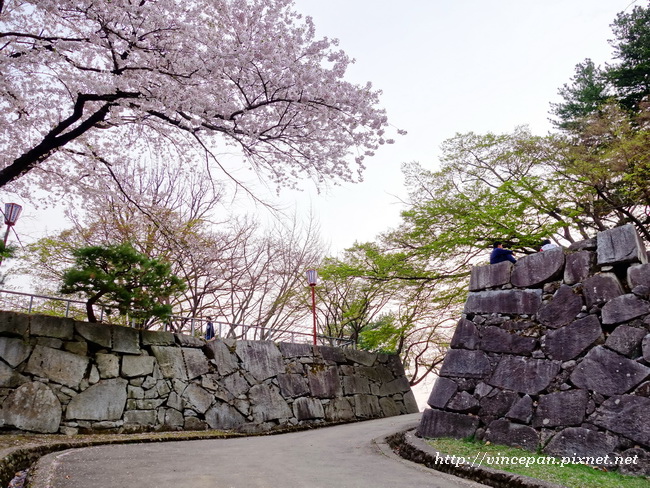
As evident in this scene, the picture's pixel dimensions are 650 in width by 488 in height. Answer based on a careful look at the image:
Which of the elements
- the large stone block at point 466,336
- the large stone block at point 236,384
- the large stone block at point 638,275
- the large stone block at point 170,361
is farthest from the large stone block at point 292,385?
the large stone block at point 638,275

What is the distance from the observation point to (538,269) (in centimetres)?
635

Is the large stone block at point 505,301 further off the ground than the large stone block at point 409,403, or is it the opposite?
the large stone block at point 505,301

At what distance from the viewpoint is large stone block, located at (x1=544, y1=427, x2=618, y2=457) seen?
485cm

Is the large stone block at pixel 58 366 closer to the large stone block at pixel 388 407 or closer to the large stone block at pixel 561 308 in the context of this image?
the large stone block at pixel 561 308

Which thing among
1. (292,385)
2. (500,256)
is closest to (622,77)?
(500,256)

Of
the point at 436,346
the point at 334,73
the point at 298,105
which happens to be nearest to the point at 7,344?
the point at 298,105

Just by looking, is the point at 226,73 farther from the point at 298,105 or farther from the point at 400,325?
the point at 400,325

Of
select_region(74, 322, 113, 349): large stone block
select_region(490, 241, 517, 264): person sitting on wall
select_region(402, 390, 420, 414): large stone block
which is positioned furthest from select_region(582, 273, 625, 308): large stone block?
select_region(402, 390, 420, 414): large stone block

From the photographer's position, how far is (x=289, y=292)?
55.5ft

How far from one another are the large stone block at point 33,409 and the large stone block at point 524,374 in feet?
23.5

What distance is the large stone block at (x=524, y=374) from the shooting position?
5.66m

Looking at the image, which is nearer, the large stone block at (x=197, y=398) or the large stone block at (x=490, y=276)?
the large stone block at (x=490, y=276)

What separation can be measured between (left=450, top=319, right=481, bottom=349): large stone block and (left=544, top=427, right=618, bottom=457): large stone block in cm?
178

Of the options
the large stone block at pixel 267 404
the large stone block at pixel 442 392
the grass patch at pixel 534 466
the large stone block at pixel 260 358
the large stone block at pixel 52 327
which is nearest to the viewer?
the grass patch at pixel 534 466
